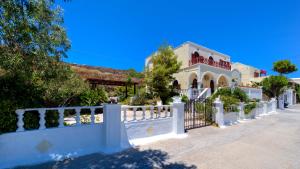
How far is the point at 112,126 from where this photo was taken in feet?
18.1

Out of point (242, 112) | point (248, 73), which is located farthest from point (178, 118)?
point (248, 73)

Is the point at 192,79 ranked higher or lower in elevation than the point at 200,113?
higher

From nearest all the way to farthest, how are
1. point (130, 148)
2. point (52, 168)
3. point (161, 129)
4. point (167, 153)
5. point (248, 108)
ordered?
point (52, 168)
point (167, 153)
point (130, 148)
point (161, 129)
point (248, 108)

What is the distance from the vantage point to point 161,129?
7219mm

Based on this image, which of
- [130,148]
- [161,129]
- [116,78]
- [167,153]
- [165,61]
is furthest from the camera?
[116,78]

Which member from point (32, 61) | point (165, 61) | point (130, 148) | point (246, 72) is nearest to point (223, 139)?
point (130, 148)

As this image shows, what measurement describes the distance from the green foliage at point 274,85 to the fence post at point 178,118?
21.5 metres

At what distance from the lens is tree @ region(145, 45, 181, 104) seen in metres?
15.4

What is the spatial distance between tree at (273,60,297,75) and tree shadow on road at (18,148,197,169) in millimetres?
31827

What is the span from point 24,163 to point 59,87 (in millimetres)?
3682

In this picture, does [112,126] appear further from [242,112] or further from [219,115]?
[242,112]

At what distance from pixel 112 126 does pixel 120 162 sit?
3.72ft

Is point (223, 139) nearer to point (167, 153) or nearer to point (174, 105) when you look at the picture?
point (174, 105)

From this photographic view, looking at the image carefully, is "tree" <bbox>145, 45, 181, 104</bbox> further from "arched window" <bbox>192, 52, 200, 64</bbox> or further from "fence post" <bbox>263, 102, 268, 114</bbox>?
"fence post" <bbox>263, 102, 268, 114</bbox>
